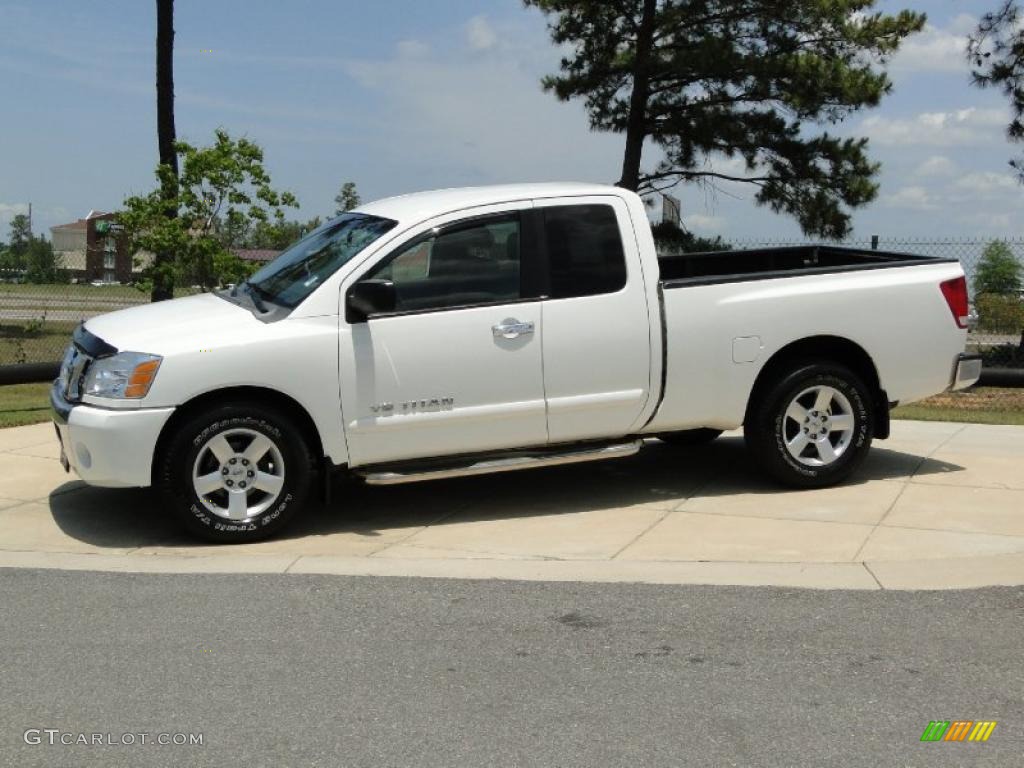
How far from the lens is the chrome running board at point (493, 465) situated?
696 centimetres

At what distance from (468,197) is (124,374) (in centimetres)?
228

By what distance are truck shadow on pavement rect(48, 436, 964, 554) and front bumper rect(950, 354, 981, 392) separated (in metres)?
0.74

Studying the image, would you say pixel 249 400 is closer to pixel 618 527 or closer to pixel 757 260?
pixel 618 527

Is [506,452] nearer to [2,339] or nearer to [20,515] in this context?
[20,515]

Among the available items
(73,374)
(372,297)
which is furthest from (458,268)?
(73,374)

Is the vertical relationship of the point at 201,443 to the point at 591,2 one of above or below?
below

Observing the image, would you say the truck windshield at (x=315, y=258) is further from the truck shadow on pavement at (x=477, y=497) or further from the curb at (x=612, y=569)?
the curb at (x=612, y=569)

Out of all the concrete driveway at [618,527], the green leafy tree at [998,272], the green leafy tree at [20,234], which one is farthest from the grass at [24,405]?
the green leafy tree at [20,234]

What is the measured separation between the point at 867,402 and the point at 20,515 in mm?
5419

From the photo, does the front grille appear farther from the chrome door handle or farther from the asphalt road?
the chrome door handle

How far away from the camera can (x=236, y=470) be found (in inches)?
265

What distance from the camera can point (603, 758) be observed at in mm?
3982

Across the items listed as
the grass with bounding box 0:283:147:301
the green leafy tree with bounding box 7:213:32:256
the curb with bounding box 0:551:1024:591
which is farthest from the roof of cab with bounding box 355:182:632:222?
the green leafy tree with bounding box 7:213:32:256

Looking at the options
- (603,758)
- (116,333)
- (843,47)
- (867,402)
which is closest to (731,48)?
(843,47)
